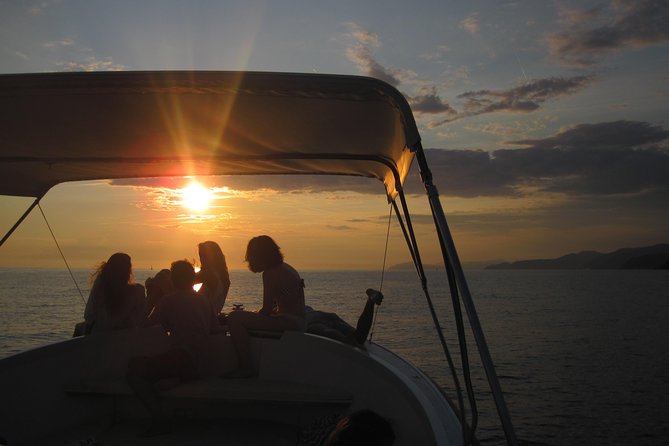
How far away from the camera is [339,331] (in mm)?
5461

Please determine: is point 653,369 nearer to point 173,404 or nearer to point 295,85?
point 173,404

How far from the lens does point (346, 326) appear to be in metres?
5.64

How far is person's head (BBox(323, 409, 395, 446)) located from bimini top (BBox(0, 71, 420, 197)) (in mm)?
1856

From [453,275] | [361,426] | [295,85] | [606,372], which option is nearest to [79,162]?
[295,85]

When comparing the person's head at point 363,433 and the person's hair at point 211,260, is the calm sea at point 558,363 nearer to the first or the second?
the person's hair at point 211,260

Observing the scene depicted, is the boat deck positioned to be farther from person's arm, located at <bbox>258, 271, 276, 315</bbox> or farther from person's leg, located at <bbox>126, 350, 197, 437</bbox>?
person's arm, located at <bbox>258, 271, 276, 315</bbox>

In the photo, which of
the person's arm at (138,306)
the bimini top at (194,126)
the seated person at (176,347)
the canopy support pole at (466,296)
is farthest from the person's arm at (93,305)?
the canopy support pole at (466,296)

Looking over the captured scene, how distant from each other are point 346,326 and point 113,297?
2.13 m

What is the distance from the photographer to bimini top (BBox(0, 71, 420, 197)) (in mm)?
3209

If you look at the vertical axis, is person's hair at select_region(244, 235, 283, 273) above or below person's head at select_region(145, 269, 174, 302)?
above

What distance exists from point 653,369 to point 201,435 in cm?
1870

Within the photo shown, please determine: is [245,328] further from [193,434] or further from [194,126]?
[194,126]

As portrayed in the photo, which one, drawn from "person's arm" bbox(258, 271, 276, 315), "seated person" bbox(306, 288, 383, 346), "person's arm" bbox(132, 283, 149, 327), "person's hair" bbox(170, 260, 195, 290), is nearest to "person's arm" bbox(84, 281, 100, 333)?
"person's arm" bbox(132, 283, 149, 327)

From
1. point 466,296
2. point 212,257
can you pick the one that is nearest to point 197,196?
point 212,257
